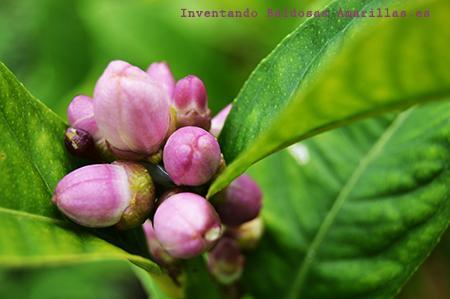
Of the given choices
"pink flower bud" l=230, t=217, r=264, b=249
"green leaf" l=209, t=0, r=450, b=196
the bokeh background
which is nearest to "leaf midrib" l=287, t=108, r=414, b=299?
"pink flower bud" l=230, t=217, r=264, b=249

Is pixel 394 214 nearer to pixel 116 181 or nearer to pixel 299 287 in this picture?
pixel 299 287

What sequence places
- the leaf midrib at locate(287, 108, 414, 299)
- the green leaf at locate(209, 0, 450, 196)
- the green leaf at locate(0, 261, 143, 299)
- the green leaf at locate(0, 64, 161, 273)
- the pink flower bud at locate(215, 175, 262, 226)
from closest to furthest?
the green leaf at locate(209, 0, 450, 196)
the green leaf at locate(0, 64, 161, 273)
the pink flower bud at locate(215, 175, 262, 226)
the leaf midrib at locate(287, 108, 414, 299)
the green leaf at locate(0, 261, 143, 299)

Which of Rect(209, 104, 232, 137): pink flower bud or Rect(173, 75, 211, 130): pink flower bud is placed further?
Rect(209, 104, 232, 137): pink flower bud

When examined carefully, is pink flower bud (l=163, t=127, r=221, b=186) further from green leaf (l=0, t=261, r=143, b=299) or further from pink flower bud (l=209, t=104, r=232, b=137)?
green leaf (l=0, t=261, r=143, b=299)

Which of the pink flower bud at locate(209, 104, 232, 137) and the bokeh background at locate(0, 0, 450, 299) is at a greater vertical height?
the pink flower bud at locate(209, 104, 232, 137)

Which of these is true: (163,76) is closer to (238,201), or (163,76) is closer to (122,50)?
(238,201)

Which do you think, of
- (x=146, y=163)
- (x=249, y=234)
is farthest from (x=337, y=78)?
(x=249, y=234)

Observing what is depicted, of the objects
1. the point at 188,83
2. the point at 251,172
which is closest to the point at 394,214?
the point at 251,172

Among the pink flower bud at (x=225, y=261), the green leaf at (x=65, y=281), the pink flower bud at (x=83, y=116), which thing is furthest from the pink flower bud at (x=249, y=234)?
the green leaf at (x=65, y=281)

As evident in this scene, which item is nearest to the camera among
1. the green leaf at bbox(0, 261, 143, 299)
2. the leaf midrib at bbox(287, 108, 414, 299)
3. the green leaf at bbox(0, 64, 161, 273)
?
the green leaf at bbox(0, 64, 161, 273)
